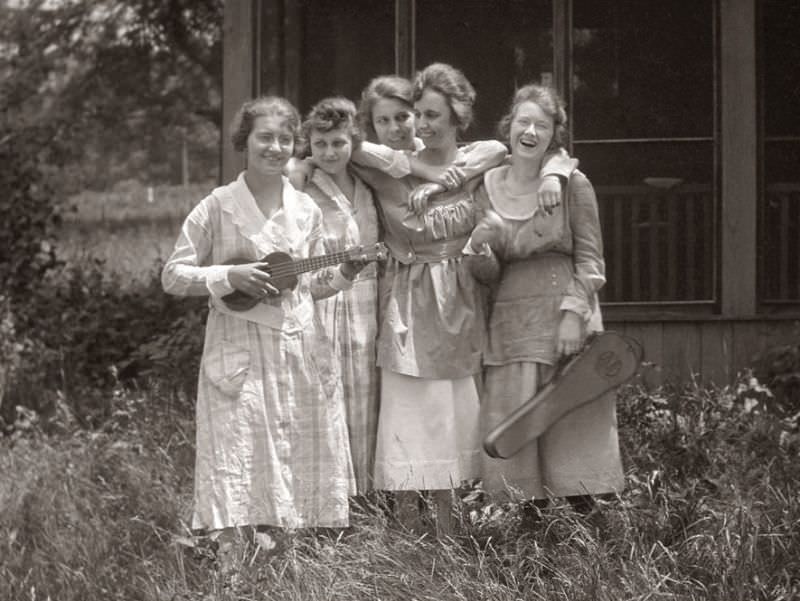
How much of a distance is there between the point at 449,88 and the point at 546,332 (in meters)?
0.93

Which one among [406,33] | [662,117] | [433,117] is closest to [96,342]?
[406,33]

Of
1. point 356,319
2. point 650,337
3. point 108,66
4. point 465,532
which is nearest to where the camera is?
point 465,532

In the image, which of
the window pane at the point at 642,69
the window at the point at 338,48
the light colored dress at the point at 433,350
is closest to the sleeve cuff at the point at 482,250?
the light colored dress at the point at 433,350

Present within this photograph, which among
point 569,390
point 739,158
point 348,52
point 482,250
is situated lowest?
point 569,390

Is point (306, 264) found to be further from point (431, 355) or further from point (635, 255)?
point (635, 255)

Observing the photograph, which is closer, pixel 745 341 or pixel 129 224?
pixel 745 341

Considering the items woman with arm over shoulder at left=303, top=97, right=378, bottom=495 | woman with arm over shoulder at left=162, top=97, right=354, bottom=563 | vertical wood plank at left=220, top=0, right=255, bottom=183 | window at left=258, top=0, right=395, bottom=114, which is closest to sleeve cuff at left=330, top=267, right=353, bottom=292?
woman with arm over shoulder at left=162, top=97, right=354, bottom=563

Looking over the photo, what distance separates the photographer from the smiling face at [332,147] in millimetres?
5863

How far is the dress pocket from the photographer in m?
5.70

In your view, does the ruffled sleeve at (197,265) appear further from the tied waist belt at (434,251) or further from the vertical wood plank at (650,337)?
the vertical wood plank at (650,337)

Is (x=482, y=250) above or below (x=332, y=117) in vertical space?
below

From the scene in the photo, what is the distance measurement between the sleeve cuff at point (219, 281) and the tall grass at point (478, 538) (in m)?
0.86

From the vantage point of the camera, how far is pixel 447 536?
543 centimetres

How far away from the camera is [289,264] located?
5664 millimetres
